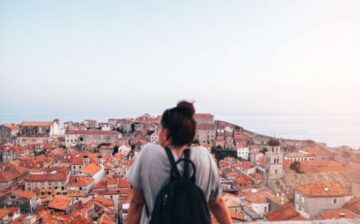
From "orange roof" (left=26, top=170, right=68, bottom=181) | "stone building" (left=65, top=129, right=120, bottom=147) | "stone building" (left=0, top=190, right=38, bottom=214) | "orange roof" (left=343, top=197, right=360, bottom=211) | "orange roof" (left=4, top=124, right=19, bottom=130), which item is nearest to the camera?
"orange roof" (left=343, top=197, right=360, bottom=211)

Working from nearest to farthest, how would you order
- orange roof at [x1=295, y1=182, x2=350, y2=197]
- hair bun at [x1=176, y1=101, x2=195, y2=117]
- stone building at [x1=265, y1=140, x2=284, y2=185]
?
hair bun at [x1=176, y1=101, x2=195, y2=117] < orange roof at [x1=295, y1=182, x2=350, y2=197] < stone building at [x1=265, y1=140, x2=284, y2=185]

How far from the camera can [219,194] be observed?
1.45 m

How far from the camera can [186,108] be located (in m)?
1.39

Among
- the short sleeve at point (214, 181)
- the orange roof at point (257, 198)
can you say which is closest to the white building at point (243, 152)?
the orange roof at point (257, 198)

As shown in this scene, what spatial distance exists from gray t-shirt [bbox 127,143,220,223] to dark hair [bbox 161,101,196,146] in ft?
0.20

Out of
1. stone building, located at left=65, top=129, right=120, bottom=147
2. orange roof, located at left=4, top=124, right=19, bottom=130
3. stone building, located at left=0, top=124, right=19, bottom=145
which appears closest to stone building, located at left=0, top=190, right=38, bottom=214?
stone building, located at left=65, top=129, right=120, bottom=147

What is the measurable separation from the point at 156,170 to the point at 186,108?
286 mm

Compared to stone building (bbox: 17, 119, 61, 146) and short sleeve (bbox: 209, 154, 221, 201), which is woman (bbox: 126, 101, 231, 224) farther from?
stone building (bbox: 17, 119, 61, 146)

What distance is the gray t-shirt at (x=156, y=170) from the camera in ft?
4.23

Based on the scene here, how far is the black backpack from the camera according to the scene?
1.25m

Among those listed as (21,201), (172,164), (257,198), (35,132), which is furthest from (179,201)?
(35,132)

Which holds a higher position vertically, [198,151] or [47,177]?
[198,151]

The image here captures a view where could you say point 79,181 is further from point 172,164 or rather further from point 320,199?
point 172,164

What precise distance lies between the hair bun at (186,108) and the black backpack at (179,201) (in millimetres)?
190
